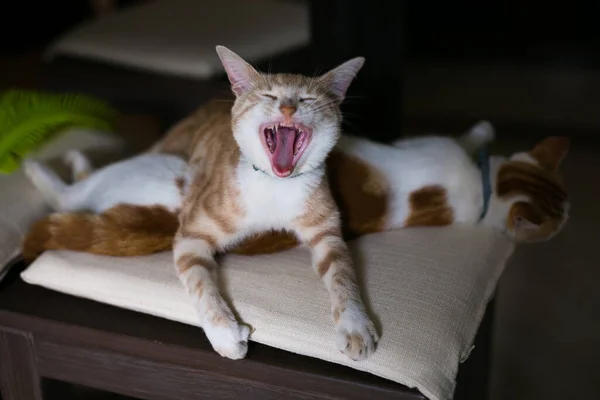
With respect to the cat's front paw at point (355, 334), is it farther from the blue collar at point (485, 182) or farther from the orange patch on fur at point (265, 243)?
the blue collar at point (485, 182)

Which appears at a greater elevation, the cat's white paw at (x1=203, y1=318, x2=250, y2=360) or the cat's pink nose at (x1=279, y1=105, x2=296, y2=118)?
the cat's pink nose at (x1=279, y1=105, x2=296, y2=118)

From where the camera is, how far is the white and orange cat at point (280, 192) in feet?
3.54

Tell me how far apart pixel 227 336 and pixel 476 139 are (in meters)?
0.70

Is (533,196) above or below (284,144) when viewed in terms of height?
below

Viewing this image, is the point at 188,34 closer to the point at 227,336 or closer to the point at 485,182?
the point at 485,182

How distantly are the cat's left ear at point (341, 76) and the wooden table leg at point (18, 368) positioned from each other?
61 cm

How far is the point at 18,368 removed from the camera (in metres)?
1.25

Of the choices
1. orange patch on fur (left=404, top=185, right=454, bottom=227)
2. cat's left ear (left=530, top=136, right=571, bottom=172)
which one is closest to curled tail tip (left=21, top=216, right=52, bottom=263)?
orange patch on fur (left=404, top=185, right=454, bottom=227)

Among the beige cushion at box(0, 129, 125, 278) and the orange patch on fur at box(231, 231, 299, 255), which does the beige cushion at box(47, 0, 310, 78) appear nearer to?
the beige cushion at box(0, 129, 125, 278)

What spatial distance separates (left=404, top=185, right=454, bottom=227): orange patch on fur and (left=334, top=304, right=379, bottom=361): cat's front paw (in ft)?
1.04

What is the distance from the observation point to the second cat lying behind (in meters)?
1.26

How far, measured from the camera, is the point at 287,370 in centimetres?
107

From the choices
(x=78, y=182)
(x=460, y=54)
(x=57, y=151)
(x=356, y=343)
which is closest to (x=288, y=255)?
(x=356, y=343)

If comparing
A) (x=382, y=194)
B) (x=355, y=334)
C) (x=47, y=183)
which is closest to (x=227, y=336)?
(x=355, y=334)
